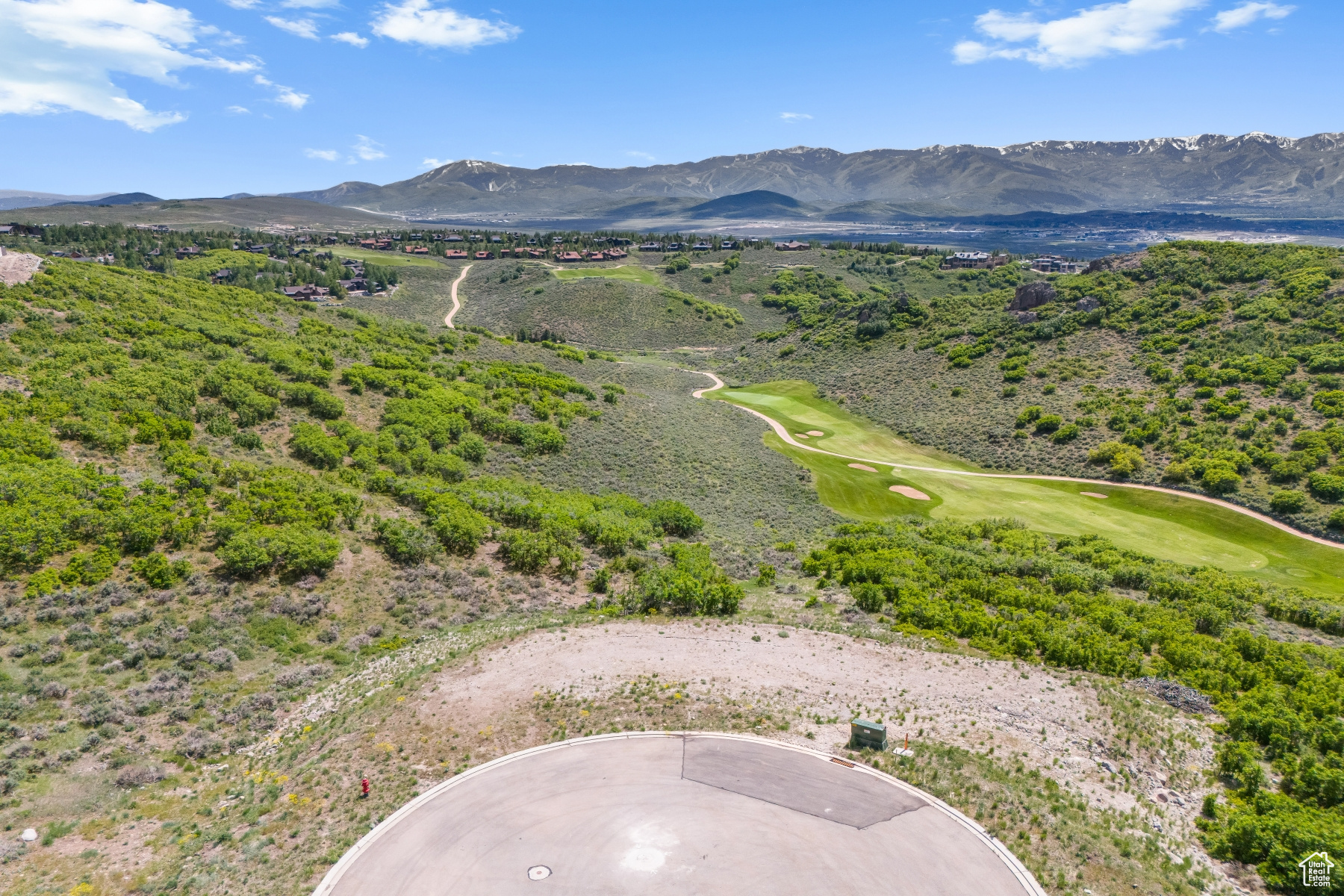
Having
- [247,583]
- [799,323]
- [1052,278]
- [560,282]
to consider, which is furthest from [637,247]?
[247,583]

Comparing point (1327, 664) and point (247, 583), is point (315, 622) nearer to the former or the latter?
point (247, 583)

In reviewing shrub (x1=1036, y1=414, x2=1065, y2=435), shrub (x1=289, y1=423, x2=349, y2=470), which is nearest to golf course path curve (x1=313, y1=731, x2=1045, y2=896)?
shrub (x1=289, y1=423, x2=349, y2=470)

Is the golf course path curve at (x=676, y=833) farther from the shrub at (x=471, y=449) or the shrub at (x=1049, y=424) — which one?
the shrub at (x=1049, y=424)

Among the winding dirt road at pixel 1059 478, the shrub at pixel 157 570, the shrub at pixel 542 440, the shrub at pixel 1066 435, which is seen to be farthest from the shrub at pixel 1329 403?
the shrub at pixel 157 570

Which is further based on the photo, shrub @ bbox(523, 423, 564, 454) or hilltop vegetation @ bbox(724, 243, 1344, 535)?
hilltop vegetation @ bbox(724, 243, 1344, 535)

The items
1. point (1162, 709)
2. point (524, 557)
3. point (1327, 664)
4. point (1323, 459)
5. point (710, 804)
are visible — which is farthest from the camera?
point (1323, 459)

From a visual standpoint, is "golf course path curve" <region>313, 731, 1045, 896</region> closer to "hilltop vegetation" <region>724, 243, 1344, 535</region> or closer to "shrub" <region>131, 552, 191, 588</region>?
"shrub" <region>131, 552, 191, 588</region>
